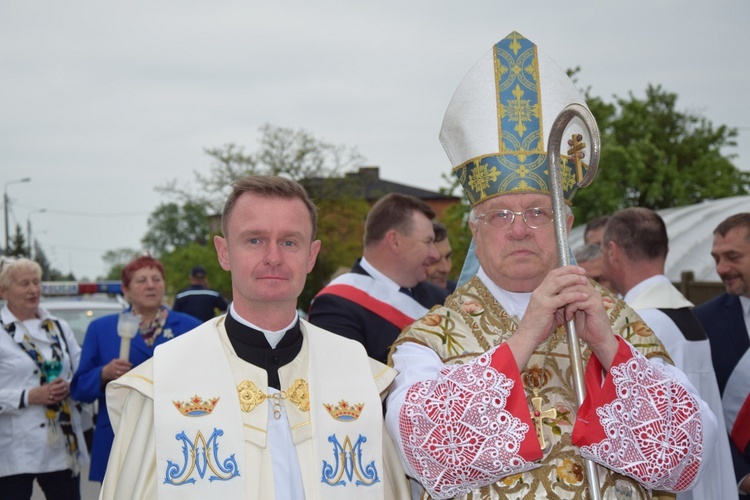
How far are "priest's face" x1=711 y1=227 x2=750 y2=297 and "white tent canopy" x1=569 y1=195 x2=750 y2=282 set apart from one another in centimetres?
1029

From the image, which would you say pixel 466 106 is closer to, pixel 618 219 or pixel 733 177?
pixel 618 219

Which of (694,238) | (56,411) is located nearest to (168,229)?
(694,238)

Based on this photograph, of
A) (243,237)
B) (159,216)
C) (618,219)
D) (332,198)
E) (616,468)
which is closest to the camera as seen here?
(616,468)

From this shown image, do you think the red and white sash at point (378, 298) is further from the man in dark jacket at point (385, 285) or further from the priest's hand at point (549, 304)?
the priest's hand at point (549, 304)

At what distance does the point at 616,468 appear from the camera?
8.55 feet

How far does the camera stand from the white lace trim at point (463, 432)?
2568 mm

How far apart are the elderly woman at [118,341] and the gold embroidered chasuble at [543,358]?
2.73 meters

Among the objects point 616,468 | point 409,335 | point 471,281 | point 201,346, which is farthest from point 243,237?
point 616,468

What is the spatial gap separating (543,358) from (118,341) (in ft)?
11.2

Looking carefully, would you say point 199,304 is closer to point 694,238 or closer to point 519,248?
point 519,248

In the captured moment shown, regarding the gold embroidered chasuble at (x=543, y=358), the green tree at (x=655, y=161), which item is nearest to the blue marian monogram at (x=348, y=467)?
the gold embroidered chasuble at (x=543, y=358)

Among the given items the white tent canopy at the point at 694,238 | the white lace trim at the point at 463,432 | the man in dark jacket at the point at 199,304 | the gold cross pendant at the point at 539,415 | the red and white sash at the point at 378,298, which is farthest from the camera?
the white tent canopy at the point at 694,238

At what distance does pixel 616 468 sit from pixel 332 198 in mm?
37882

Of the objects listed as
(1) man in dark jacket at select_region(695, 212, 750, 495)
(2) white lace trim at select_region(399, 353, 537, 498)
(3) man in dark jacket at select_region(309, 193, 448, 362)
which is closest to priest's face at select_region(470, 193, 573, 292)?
(2) white lace trim at select_region(399, 353, 537, 498)
